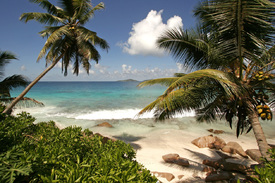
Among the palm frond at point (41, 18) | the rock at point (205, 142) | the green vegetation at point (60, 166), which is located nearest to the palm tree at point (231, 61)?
the green vegetation at point (60, 166)

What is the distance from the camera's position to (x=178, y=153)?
23.8 ft

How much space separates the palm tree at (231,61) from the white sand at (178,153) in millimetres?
2600

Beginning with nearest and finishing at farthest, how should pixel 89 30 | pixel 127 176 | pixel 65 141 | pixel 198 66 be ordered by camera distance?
pixel 127 176, pixel 65 141, pixel 198 66, pixel 89 30

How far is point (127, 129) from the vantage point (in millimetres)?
11953

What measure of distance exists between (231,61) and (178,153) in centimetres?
543

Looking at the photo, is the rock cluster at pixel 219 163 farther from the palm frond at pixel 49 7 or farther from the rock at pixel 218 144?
the palm frond at pixel 49 7

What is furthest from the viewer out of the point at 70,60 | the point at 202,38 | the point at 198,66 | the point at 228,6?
the point at 70,60

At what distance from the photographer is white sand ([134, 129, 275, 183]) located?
17.4 ft

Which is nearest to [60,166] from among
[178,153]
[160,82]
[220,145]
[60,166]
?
[60,166]

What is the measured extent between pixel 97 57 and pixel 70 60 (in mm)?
1698

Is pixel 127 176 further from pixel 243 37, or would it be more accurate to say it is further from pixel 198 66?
pixel 198 66

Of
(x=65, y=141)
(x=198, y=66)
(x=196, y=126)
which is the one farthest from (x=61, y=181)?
(x=196, y=126)

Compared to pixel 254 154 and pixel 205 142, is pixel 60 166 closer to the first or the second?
pixel 205 142

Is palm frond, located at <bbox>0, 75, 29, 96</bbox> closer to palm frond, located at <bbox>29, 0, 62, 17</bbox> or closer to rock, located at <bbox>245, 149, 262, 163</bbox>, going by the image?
palm frond, located at <bbox>29, 0, 62, 17</bbox>
